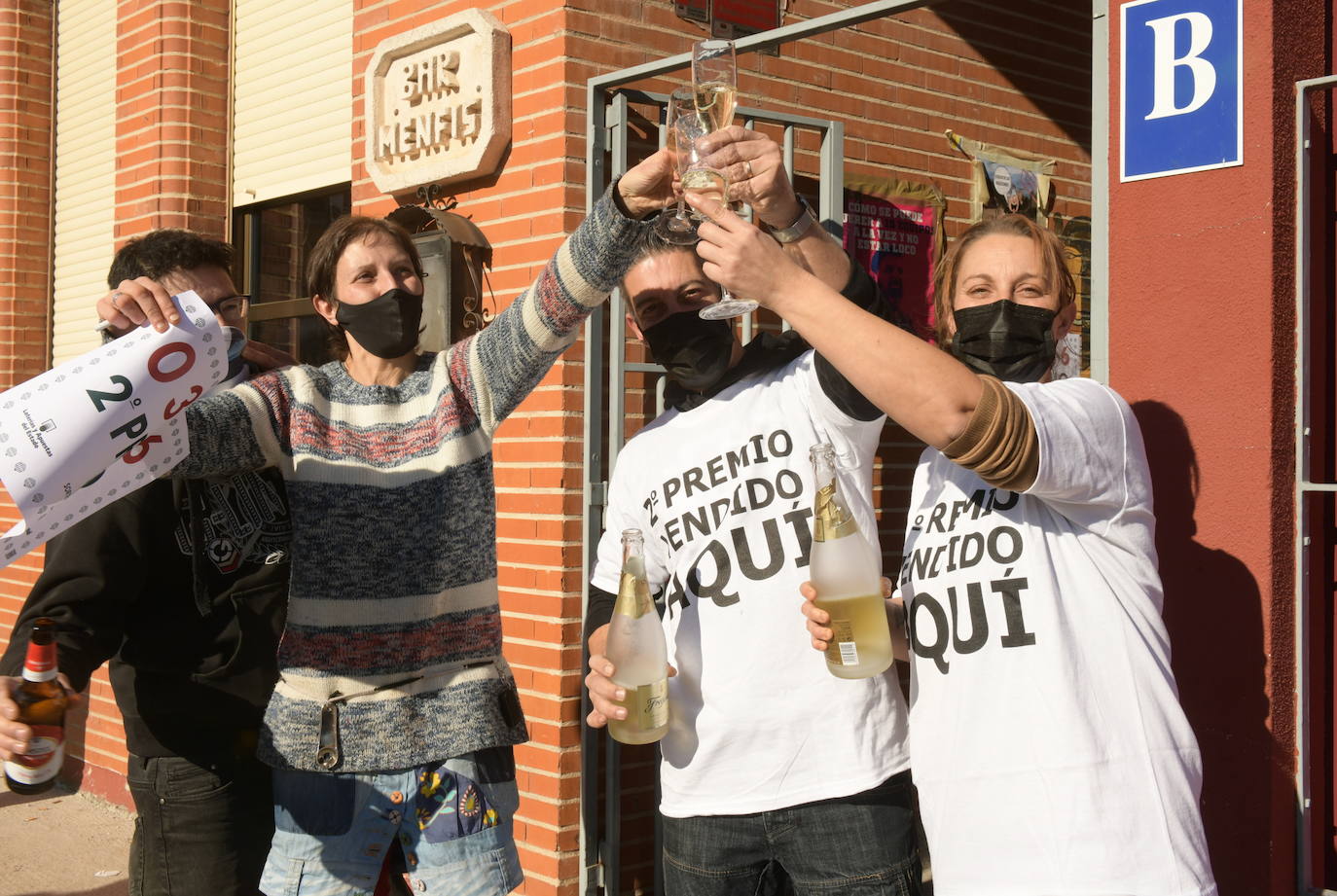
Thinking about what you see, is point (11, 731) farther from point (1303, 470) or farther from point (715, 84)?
point (1303, 470)

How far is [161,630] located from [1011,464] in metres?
1.92

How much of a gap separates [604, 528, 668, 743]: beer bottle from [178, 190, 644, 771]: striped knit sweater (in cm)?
29

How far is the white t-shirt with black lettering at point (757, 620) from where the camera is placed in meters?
2.40

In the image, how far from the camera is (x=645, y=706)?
2463 millimetres

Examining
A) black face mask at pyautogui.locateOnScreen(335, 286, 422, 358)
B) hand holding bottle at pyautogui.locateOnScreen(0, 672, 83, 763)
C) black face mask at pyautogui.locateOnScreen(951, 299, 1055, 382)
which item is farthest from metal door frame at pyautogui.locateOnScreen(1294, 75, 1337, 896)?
hand holding bottle at pyautogui.locateOnScreen(0, 672, 83, 763)

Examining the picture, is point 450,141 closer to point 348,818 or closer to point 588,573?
point 588,573

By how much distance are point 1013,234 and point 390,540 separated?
1.38 meters

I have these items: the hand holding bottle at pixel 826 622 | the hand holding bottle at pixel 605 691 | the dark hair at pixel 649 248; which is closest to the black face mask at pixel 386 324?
the dark hair at pixel 649 248

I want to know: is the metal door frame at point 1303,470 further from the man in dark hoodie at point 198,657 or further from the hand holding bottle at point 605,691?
the man in dark hoodie at point 198,657

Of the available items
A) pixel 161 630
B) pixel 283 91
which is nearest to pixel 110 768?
pixel 283 91

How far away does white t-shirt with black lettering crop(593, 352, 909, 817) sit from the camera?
94.5 inches

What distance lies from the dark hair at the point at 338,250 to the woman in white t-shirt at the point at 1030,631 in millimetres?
1083

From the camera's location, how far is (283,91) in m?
6.07

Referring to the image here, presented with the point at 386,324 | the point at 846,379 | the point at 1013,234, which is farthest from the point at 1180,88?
the point at 386,324
